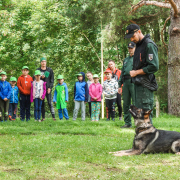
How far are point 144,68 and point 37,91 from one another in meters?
5.93

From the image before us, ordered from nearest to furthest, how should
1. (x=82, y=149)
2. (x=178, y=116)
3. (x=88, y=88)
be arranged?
(x=82, y=149) < (x=88, y=88) < (x=178, y=116)

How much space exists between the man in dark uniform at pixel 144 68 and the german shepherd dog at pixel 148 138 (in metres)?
0.27

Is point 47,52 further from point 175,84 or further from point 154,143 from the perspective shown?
point 154,143

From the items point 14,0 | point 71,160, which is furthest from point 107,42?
point 71,160

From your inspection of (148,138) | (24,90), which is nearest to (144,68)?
(148,138)

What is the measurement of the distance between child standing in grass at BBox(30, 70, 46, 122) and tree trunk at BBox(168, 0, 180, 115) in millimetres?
5962

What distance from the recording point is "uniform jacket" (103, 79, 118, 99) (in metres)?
10.0

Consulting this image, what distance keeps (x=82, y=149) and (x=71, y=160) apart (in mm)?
867

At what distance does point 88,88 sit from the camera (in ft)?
37.0

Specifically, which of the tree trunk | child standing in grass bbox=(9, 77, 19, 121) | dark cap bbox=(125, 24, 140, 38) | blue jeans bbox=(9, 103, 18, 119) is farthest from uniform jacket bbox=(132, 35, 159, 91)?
the tree trunk

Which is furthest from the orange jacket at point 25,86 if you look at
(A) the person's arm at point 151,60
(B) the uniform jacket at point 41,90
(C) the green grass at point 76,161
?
(A) the person's arm at point 151,60

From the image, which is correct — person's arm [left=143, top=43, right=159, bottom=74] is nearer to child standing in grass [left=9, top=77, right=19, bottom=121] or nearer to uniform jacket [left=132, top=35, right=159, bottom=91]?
uniform jacket [left=132, top=35, right=159, bottom=91]

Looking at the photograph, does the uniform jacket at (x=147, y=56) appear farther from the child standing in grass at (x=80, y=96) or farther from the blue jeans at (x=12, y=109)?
the blue jeans at (x=12, y=109)

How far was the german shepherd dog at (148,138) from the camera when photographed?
485 centimetres
